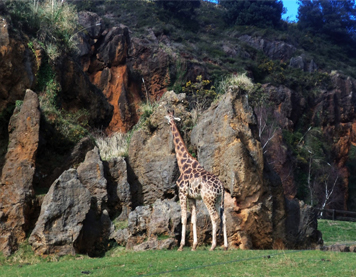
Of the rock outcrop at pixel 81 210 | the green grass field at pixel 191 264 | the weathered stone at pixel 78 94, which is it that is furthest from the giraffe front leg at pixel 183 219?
the weathered stone at pixel 78 94

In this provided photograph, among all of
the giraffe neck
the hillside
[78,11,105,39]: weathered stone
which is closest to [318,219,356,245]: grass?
the hillside

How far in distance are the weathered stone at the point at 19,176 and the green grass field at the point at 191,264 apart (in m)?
0.81

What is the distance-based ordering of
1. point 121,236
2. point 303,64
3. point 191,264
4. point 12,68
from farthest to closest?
1. point 303,64
2. point 12,68
3. point 121,236
4. point 191,264

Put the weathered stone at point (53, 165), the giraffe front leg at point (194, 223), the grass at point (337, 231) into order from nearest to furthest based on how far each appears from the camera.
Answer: the giraffe front leg at point (194, 223) → the weathered stone at point (53, 165) → the grass at point (337, 231)

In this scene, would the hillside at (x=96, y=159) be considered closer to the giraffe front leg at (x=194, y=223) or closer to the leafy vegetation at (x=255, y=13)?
the giraffe front leg at (x=194, y=223)

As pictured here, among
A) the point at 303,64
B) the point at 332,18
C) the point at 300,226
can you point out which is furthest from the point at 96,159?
the point at 332,18

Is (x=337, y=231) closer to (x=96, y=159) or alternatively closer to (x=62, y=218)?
(x=96, y=159)

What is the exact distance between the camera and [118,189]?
15.6 meters

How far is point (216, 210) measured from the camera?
13.1 m

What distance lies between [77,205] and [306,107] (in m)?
40.4

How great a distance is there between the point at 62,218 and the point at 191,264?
459cm

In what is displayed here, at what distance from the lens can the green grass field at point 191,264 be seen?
9.27 m

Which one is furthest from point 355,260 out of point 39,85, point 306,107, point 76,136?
point 306,107

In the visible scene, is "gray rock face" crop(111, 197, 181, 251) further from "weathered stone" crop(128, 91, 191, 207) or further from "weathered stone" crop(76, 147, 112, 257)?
"weathered stone" crop(128, 91, 191, 207)
